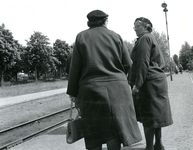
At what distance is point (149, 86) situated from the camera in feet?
12.5

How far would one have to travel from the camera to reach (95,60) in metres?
2.67

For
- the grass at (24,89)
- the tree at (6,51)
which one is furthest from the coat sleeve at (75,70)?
the tree at (6,51)

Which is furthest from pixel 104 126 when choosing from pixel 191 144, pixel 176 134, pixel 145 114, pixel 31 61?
pixel 31 61

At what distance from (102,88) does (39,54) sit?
188 ft

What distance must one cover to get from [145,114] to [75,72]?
4.98 ft

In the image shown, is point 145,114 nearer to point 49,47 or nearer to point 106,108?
point 106,108

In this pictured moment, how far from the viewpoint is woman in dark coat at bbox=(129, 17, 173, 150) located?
3.73 m

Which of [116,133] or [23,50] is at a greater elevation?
[23,50]

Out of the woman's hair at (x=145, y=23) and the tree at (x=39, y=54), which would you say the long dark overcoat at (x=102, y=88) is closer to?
the woman's hair at (x=145, y=23)

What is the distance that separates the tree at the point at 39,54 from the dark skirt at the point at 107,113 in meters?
54.5

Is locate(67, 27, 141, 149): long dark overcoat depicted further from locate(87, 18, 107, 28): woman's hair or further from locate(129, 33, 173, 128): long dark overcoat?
locate(129, 33, 173, 128): long dark overcoat

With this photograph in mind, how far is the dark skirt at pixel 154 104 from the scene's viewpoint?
3773 millimetres

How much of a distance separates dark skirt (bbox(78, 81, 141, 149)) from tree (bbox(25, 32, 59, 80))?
54.5 metres

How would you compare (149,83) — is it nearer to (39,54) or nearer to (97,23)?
(97,23)
